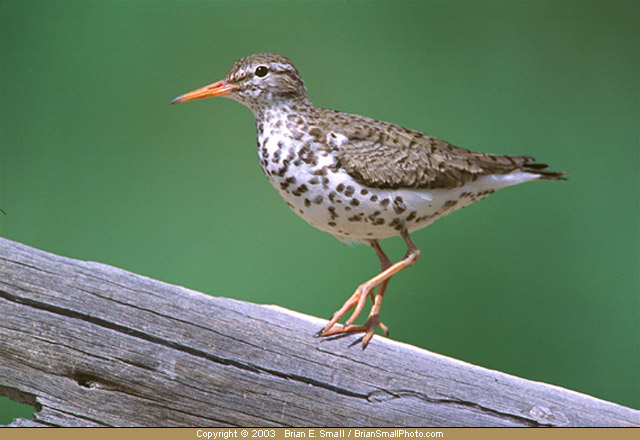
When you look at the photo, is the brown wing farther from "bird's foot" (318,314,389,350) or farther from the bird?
"bird's foot" (318,314,389,350)

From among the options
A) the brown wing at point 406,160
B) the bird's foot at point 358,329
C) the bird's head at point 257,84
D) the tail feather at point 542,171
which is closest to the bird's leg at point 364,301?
the bird's foot at point 358,329

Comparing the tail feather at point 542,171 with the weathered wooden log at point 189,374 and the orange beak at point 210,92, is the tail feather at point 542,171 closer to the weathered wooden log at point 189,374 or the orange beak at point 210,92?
the weathered wooden log at point 189,374

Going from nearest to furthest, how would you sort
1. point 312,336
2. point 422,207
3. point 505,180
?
point 312,336
point 422,207
point 505,180

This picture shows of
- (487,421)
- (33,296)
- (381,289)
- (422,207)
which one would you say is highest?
(422,207)

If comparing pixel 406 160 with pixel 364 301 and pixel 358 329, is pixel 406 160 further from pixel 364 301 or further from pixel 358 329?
pixel 358 329
